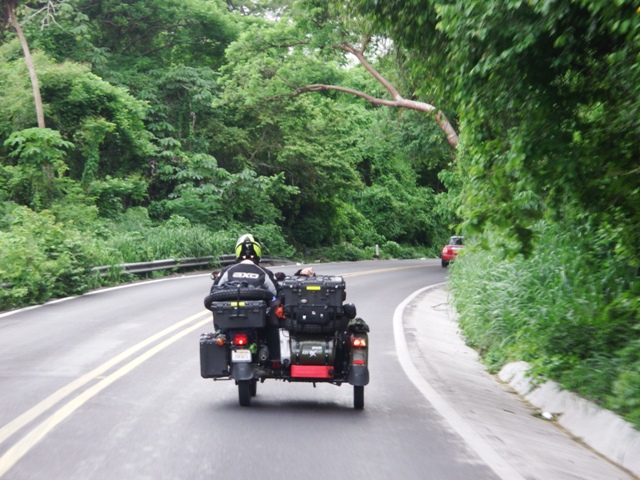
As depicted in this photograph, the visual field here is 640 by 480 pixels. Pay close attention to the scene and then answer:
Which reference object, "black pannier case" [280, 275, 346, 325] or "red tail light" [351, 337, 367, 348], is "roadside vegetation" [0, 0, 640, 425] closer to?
"red tail light" [351, 337, 367, 348]

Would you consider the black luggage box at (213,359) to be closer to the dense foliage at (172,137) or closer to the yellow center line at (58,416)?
the yellow center line at (58,416)

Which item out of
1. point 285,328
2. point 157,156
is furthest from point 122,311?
point 157,156

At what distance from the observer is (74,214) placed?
30062mm

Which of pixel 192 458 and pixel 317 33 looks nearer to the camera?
pixel 192 458

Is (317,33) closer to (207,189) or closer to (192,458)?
(207,189)

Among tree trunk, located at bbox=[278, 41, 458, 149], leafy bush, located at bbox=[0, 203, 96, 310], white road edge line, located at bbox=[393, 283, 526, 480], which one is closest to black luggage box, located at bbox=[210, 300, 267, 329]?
white road edge line, located at bbox=[393, 283, 526, 480]

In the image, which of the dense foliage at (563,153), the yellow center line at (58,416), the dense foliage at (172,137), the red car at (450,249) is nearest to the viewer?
the yellow center line at (58,416)

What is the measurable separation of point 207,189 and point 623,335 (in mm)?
29331

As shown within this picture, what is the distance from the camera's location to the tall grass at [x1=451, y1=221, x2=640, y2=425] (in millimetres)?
7777

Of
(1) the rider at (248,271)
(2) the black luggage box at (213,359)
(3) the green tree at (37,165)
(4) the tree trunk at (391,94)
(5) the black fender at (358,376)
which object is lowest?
(5) the black fender at (358,376)

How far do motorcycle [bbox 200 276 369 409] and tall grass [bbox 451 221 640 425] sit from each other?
2088 mm

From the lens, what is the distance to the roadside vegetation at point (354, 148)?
8.26m

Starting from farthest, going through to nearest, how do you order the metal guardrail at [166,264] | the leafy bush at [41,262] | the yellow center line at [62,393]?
the metal guardrail at [166,264], the leafy bush at [41,262], the yellow center line at [62,393]

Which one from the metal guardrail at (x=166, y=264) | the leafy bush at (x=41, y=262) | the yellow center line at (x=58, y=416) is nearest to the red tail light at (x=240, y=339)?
the yellow center line at (x=58, y=416)
